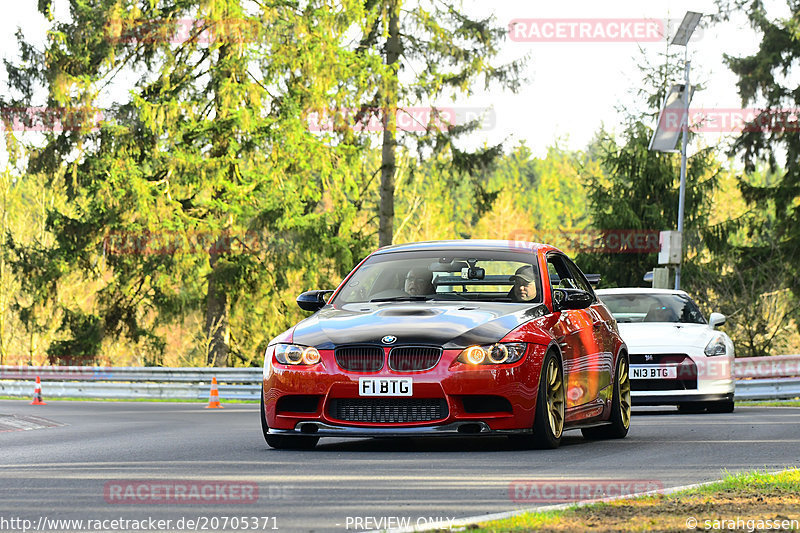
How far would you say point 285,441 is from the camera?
1051 cm

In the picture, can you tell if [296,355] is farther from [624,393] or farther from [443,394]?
[624,393]

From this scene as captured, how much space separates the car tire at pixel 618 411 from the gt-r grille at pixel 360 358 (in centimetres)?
305

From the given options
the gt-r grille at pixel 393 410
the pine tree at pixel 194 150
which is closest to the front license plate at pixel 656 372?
the gt-r grille at pixel 393 410

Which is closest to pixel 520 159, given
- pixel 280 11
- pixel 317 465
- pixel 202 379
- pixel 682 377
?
pixel 280 11

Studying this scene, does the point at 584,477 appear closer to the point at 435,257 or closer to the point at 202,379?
the point at 435,257

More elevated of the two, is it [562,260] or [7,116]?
[7,116]

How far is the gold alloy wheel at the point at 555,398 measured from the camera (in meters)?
10.2

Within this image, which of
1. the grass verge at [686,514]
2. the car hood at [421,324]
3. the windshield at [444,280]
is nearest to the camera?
the grass verge at [686,514]

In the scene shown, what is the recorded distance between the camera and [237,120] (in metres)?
37.2

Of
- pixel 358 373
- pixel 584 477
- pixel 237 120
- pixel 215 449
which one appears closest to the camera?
pixel 584 477

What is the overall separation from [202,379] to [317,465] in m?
21.4

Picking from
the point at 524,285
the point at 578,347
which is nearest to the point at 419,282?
the point at 524,285

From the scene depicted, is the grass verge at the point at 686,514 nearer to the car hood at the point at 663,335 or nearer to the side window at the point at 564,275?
the side window at the point at 564,275

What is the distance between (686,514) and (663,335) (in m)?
10.9
